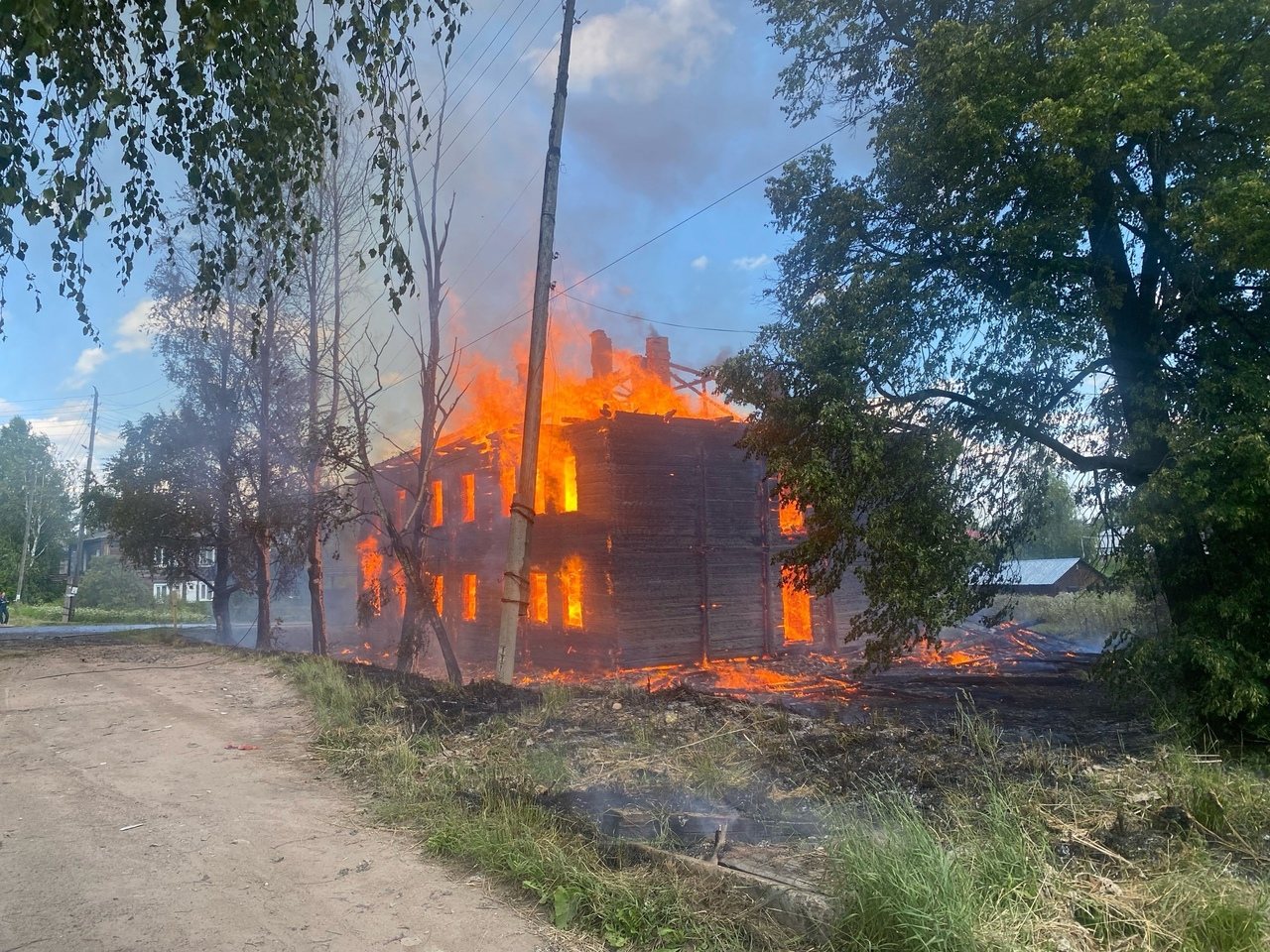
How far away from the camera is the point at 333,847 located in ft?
19.0

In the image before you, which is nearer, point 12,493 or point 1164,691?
point 1164,691

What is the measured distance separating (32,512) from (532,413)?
5829 centimetres

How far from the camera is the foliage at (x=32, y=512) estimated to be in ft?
179

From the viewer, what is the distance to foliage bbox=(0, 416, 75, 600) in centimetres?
5447

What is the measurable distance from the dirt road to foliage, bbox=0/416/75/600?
5097 cm

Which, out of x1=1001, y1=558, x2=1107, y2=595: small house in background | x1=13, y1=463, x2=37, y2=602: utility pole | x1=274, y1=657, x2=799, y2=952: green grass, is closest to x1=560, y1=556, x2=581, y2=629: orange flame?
x1=274, y1=657, x2=799, y2=952: green grass

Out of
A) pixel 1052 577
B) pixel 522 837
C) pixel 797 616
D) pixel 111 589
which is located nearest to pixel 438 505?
pixel 797 616

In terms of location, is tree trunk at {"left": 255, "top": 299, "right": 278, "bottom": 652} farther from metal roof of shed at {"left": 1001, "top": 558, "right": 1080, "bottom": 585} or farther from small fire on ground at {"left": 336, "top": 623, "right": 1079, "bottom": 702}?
metal roof of shed at {"left": 1001, "top": 558, "right": 1080, "bottom": 585}

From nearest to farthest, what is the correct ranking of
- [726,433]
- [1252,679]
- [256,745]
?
[1252,679] → [256,745] → [726,433]

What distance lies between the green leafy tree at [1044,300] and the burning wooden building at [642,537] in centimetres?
877

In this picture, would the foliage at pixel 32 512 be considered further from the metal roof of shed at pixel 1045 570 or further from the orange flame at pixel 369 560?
the metal roof of shed at pixel 1045 570

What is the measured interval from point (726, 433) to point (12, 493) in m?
58.2

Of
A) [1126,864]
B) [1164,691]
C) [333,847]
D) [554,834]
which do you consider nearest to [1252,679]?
[1164,691]

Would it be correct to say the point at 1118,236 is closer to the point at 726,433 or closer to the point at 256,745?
the point at 256,745
